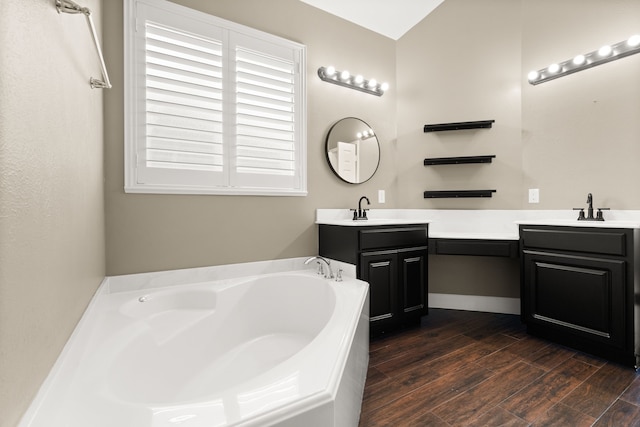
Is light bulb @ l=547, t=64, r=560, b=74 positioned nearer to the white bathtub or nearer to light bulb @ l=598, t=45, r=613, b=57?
light bulb @ l=598, t=45, r=613, b=57

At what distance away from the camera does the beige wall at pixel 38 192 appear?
0.59 metres

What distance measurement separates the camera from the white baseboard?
276 centimetres

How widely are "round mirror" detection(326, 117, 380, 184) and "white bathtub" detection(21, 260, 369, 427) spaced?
1.11 metres

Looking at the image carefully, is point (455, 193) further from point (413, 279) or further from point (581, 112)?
point (581, 112)

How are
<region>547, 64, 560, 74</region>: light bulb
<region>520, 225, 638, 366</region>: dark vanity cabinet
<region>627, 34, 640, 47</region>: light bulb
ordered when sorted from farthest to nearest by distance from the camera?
<region>547, 64, 560, 74</region>: light bulb < <region>627, 34, 640, 47</region>: light bulb < <region>520, 225, 638, 366</region>: dark vanity cabinet

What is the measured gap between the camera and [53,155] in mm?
870

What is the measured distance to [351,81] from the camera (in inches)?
109

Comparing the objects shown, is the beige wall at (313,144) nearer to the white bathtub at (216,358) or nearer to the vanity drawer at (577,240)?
the white bathtub at (216,358)

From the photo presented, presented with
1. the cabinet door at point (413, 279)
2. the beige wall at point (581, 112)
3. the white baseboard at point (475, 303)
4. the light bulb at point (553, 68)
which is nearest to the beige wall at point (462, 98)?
the beige wall at point (581, 112)

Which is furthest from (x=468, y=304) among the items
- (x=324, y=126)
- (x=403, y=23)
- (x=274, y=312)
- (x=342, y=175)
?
(x=403, y=23)

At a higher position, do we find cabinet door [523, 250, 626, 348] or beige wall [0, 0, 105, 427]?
beige wall [0, 0, 105, 427]

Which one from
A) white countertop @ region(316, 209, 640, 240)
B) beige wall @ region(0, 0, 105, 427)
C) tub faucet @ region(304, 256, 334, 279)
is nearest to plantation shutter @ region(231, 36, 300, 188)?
white countertop @ region(316, 209, 640, 240)

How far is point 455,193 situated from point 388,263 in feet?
3.72

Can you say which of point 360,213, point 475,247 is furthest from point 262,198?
point 475,247
